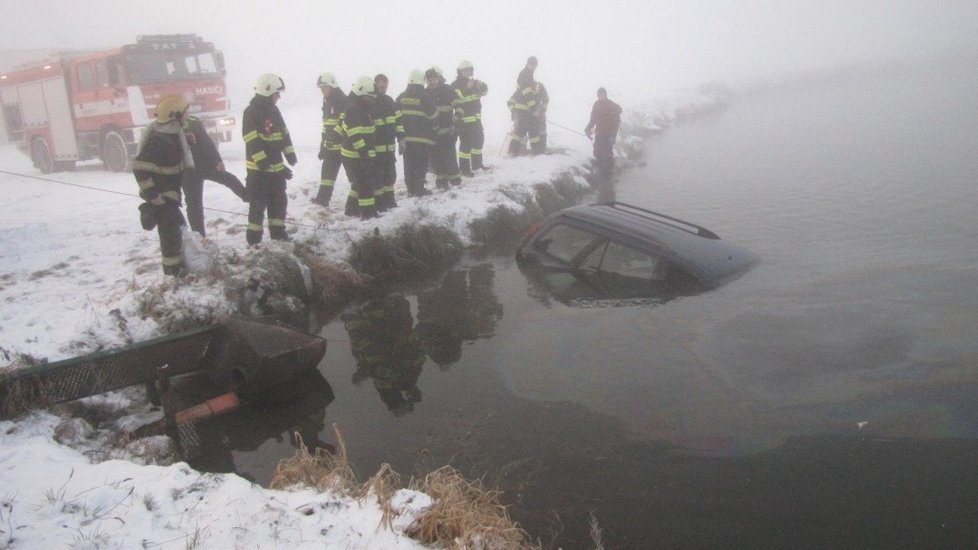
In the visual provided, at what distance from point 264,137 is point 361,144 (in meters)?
1.61

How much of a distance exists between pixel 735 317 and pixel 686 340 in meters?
0.56

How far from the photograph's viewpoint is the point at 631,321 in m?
6.10

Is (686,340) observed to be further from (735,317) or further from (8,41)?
(8,41)

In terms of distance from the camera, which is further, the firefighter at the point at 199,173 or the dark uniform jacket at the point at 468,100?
the dark uniform jacket at the point at 468,100

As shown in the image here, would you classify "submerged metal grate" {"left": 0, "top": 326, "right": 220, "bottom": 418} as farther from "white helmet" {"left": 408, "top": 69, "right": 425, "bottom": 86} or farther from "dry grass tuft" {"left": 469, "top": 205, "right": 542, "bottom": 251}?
"white helmet" {"left": 408, "top": 69, "right": 425, "bottom": 86}

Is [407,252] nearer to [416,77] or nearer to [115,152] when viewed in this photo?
[416,77]

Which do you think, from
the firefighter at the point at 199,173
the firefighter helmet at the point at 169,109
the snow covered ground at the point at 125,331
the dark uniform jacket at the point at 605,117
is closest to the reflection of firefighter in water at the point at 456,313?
the snow covered ground at the point at 125,331

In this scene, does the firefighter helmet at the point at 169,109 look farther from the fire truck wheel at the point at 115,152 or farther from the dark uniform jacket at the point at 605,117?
the fire truck wheel at the point at 115,152

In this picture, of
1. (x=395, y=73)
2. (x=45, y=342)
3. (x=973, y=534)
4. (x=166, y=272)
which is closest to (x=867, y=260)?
(x=973, y=534)

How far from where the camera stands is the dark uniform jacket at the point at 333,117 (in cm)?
946

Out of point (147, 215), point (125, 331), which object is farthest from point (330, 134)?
point (125, 331)

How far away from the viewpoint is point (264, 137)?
7.44 m

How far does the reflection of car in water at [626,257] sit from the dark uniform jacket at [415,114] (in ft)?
12.6

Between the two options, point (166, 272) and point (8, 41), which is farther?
point (8, 41)
